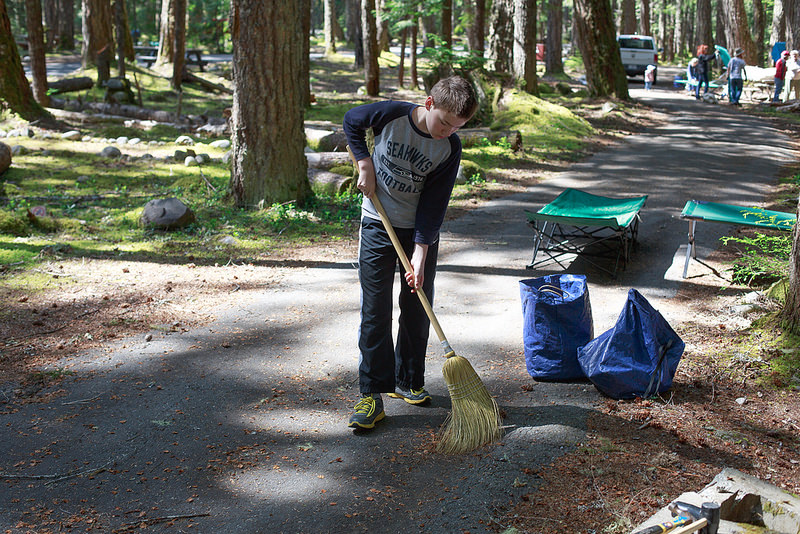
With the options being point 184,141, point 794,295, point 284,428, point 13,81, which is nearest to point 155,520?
point 284,428

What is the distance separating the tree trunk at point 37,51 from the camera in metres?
16.3

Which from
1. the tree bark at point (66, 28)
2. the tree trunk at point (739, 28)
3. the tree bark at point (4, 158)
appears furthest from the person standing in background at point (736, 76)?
the tree bark at point (66, 28)

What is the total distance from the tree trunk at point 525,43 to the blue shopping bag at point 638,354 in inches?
568

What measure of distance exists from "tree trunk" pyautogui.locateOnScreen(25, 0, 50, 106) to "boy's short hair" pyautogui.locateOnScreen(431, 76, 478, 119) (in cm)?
1584

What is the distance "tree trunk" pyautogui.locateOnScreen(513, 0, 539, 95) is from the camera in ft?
56.6

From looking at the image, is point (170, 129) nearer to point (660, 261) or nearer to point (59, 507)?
point (660, 261)

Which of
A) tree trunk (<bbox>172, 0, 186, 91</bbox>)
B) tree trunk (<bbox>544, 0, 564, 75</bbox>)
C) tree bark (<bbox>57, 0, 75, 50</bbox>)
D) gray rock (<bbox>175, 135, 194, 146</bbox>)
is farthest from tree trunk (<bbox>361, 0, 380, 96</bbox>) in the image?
tree bark (<bbox>57, 0, 75, 50</bbox>)

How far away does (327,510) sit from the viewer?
3189 mm

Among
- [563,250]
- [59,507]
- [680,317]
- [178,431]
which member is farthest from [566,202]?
[59,507]

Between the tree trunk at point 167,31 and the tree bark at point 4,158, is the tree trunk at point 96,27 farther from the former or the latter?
the tree bark at point 4,158

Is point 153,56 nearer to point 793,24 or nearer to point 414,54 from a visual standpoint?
point 414,54

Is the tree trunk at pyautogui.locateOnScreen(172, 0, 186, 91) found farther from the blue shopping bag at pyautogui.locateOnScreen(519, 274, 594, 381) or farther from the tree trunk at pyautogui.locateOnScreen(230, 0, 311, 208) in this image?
the blue shopping bag at pyautogui.locateOnScreen(519, 274, 594, 381)

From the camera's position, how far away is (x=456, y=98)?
3.38m

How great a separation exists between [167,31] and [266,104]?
1821 centimetres
